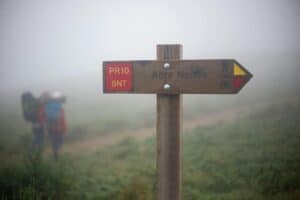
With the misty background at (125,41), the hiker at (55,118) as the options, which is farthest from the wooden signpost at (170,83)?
the hiker at (55,118)

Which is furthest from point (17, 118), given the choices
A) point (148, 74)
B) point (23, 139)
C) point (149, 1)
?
point (148, 74)

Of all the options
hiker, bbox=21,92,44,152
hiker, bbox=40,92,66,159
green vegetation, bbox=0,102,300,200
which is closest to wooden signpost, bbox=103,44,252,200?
green vegetation, bbox=0,102,300,200

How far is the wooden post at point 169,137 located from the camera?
2035mm

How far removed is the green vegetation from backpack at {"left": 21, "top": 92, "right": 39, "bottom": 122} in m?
0.41

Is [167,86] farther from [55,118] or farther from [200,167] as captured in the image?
[55,118]

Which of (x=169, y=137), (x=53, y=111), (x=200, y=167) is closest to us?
(x=169, y=137)

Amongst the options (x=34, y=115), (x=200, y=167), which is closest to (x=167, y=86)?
(x=200, y=167)

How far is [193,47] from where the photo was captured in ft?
11.8

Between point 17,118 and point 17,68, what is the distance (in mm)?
575

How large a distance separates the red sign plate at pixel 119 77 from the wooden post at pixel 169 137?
0.18m

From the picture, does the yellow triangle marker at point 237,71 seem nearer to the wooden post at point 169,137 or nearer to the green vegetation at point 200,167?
the wooden post at point 169,137

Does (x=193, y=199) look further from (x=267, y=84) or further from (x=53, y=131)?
(x=53, y=131)

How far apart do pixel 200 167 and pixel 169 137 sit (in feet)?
5.36

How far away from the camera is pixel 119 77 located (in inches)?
81.7
